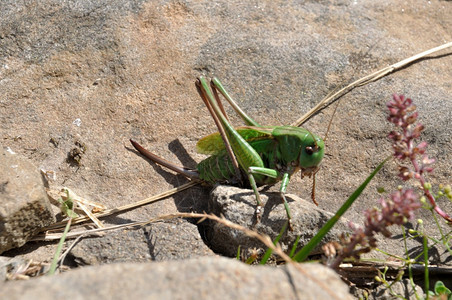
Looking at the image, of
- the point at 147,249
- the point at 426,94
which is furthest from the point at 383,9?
the point at 147,249

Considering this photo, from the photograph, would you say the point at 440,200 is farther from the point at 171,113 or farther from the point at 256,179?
the point at 171,113

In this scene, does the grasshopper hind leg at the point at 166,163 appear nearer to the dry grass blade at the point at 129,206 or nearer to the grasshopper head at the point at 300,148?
the dry grass blade at the point at 129,206

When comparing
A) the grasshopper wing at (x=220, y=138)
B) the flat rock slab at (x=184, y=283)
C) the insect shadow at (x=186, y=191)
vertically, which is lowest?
the insect shadow at (x=186, y=191)

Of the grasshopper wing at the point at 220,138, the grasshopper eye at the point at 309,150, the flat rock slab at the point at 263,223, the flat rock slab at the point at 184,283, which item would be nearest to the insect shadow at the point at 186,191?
the grasshopper wing at the point at 220,138

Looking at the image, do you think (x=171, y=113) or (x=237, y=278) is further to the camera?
(x=171, y=113)

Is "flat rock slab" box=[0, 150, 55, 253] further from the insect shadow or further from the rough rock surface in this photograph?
the insect shadow
